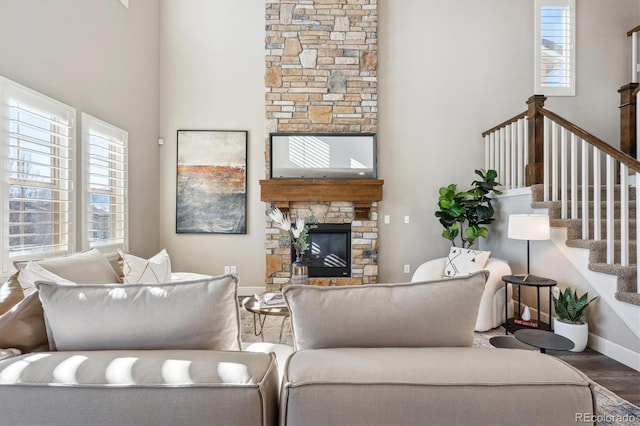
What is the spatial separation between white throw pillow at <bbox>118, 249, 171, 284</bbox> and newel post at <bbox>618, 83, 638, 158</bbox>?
5615mm

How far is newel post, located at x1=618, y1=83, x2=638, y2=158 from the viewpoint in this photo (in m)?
4.23

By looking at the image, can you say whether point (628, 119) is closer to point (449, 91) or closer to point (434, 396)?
point (449, 91)

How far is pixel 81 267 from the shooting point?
216 cm

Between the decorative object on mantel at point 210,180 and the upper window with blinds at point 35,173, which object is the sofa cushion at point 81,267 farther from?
the decorative object on mantel at point 210,180

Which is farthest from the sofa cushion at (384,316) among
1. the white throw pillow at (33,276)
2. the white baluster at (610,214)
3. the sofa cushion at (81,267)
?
the white baluster at (610,214)

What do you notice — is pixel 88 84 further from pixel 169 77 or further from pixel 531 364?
pixel 531 364

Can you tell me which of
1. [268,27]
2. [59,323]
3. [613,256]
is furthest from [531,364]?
[268,27]

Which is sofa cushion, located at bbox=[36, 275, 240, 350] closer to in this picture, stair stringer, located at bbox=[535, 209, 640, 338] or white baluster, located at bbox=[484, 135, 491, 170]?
stair stringer, located at bbox=[535, 209, 640, 338]

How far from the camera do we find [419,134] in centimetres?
477

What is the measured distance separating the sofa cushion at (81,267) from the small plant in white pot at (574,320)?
3.55 m

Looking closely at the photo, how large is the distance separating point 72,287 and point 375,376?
102cm

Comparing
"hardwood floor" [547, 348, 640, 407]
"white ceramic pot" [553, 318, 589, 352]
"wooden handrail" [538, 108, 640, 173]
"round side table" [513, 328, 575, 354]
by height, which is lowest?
"hardwood floor" [547, 348, 640, 407]

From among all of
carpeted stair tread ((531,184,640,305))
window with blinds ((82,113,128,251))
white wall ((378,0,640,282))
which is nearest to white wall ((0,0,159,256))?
window with blinds ((82,113,128,251))

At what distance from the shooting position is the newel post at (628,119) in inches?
167
